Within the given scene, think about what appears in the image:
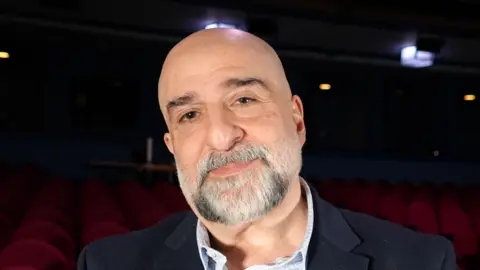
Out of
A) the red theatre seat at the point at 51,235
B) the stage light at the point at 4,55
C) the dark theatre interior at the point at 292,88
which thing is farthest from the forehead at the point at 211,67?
the stage light at the point at 4,55

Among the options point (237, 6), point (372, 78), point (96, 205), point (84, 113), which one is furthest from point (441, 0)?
point (96, 205)

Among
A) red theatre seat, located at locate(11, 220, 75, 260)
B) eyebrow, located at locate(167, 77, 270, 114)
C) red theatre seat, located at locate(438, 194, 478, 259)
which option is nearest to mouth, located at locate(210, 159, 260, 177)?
eyebrow, located at locate(167, 77, 270, 114)

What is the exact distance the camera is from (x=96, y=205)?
239cm

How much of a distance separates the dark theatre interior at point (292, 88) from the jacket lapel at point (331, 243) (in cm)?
233

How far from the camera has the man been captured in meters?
0.84

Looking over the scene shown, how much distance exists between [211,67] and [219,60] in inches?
0.7

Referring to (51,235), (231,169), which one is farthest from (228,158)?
(51,235)

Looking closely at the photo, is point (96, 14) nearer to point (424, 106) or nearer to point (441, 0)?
point (441, 0)

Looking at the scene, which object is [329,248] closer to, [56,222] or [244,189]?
[244,189]

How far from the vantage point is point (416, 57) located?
5.14 meters

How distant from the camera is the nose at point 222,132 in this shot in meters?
0.83

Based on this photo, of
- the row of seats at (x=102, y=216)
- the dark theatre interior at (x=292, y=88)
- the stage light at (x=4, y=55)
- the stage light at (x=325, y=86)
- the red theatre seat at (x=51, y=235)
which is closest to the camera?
the row of seats at (x=102, y=216)

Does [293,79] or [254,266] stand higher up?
[254,266]

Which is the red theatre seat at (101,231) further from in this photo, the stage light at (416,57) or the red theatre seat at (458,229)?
the stage light at (416,57)
